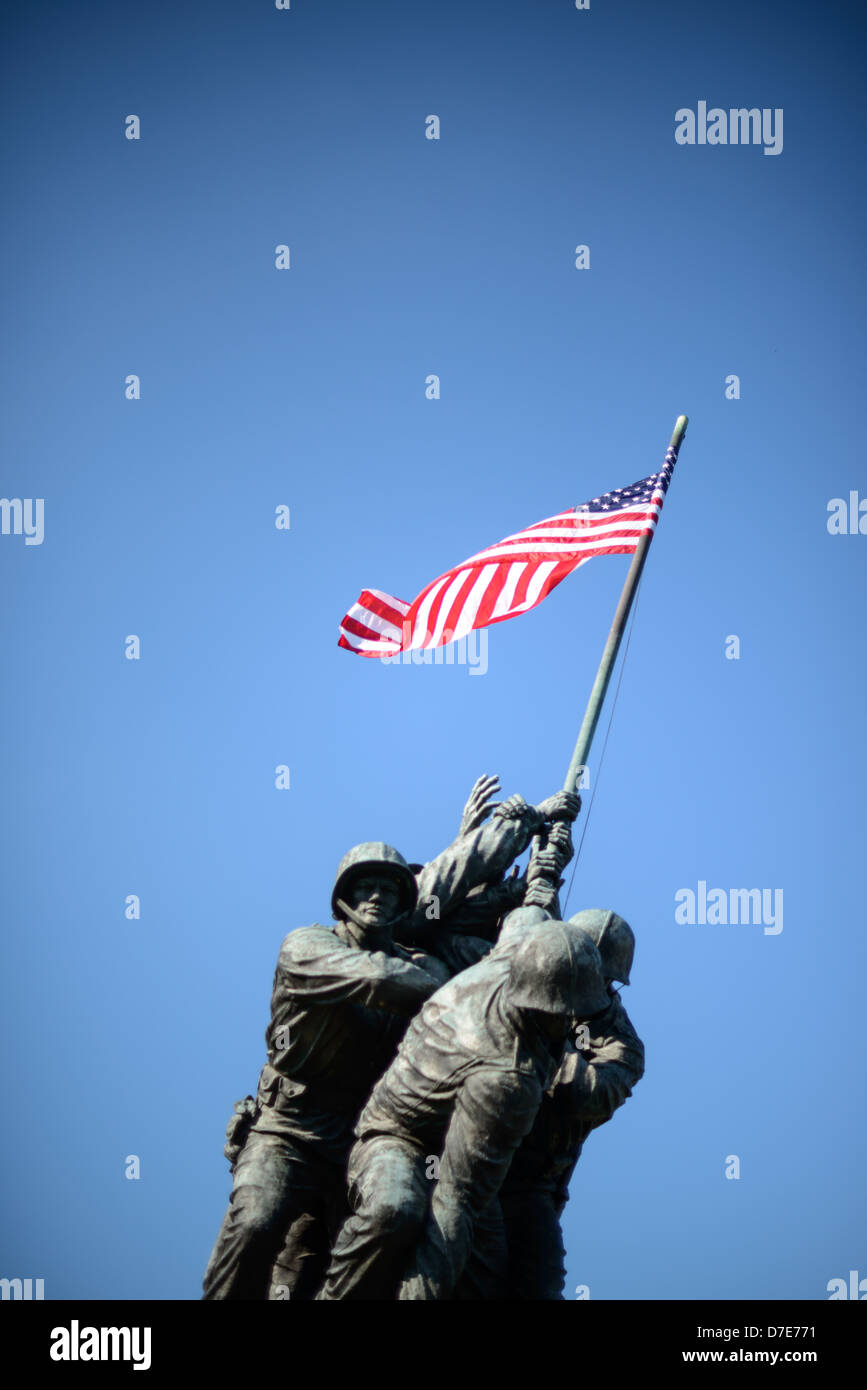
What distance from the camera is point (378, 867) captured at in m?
18.5

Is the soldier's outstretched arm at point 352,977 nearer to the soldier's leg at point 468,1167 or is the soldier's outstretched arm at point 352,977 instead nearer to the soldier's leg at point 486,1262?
the soldier's leg at point 468,1167

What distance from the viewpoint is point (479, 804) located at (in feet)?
67.3

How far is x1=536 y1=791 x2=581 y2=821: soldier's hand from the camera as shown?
1988 centimetres

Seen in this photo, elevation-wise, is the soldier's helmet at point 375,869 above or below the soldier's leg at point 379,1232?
above

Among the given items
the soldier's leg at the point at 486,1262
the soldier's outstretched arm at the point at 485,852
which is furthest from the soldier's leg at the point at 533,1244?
the soldier's outstretched arm at the point at 485,852

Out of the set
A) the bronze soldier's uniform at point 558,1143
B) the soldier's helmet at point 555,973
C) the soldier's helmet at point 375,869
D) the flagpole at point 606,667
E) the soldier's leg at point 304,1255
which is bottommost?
the soldier's leg at point 304,1255

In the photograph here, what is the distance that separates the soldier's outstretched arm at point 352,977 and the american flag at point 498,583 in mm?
5931

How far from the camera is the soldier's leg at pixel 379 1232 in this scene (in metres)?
16.0

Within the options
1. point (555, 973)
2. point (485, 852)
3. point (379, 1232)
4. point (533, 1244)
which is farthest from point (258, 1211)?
point (485, 852)

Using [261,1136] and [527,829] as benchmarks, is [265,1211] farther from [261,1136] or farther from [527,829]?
[527,829]

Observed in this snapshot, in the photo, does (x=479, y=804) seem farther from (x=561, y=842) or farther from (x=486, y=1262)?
(x=486, y=1262)

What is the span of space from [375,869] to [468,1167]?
3213 millimetres

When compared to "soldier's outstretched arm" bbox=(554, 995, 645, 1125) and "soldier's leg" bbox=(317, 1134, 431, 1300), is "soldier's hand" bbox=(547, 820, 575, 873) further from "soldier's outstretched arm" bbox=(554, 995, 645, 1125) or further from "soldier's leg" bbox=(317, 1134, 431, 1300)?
"soldier's leg" bbox=(317, 1134, 431, 1300)
